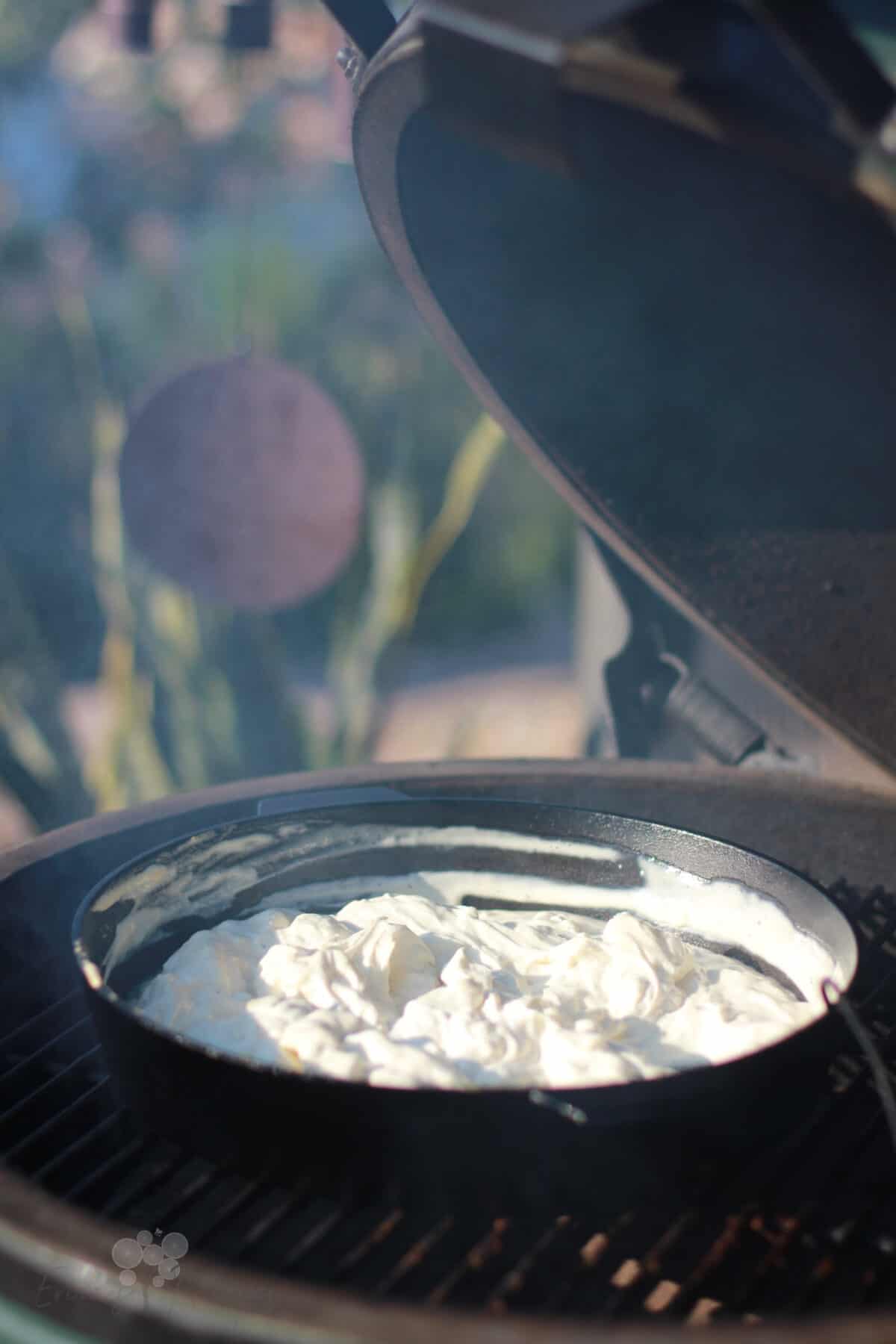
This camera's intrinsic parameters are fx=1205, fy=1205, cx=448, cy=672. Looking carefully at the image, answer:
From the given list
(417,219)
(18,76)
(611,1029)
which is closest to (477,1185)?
(611,1029)

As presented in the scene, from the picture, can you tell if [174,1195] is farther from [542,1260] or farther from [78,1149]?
[542,1260]

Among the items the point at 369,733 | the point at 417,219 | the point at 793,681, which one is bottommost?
the point at 369,733

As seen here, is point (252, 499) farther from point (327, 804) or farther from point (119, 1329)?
point (119, 1329)

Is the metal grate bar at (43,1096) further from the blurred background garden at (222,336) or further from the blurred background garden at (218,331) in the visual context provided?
the blurred background garden at (218,331)

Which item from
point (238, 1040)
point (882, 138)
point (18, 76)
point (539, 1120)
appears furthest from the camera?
point (18, 76)

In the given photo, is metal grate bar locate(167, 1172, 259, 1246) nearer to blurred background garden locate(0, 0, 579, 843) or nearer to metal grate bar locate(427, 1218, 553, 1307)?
metal grate bar locate(427, 1218, 553, 1307)

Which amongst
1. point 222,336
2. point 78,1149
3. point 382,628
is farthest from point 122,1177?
point 222,336
